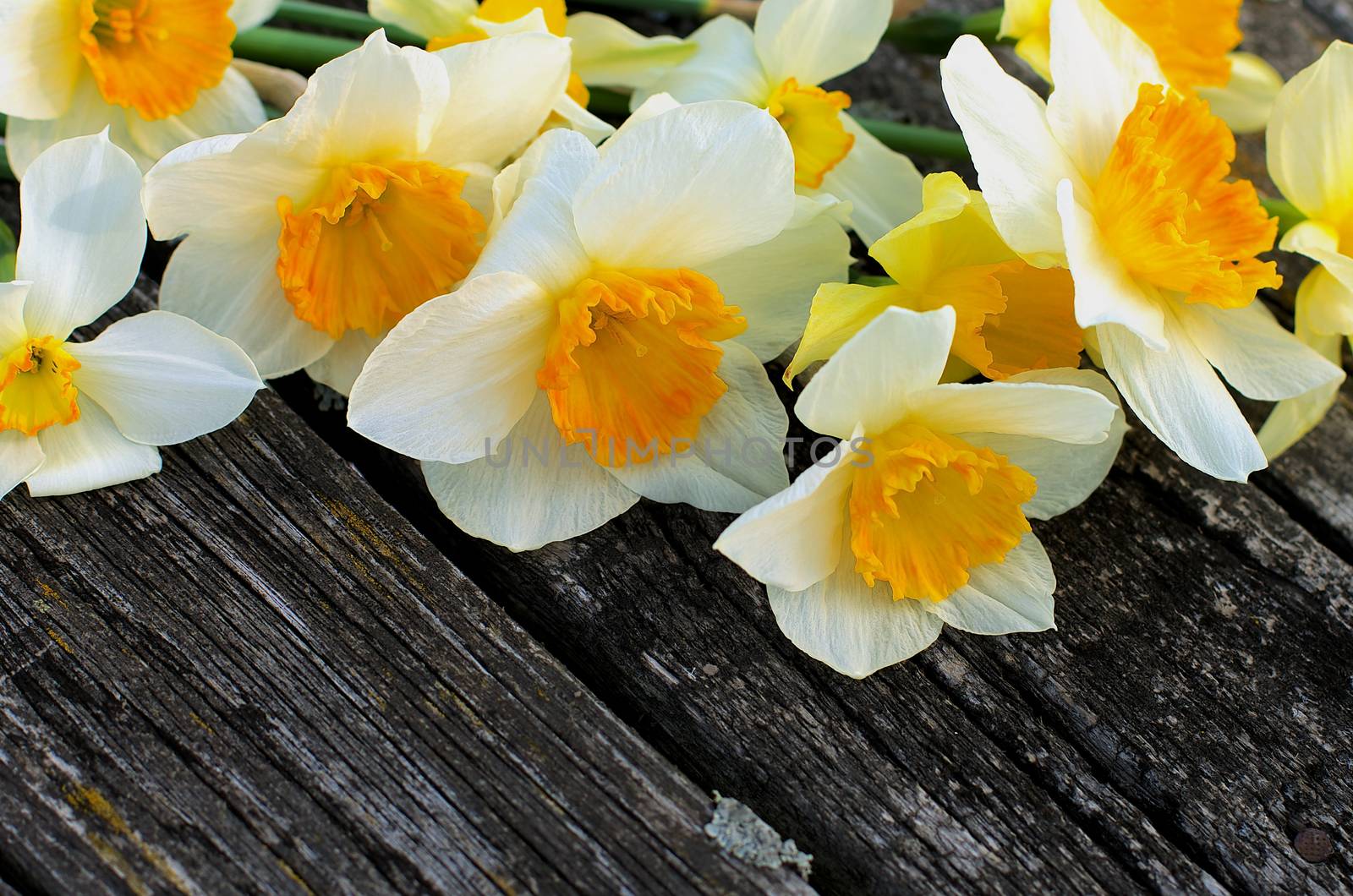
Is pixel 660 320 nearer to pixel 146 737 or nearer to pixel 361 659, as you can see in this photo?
pixel 361 659

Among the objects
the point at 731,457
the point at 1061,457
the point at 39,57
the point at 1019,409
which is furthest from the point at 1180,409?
the point at 39,57

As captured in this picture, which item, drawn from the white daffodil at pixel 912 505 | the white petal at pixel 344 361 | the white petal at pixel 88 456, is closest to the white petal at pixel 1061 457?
the white daffodil at pixel 912 505

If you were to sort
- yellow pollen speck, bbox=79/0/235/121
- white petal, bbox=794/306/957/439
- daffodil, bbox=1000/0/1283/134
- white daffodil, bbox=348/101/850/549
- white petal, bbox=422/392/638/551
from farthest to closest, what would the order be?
daffodil, bbox=1000/0/1283/134 → yellow pollen speck, bbox=79/0/235/121 → white petal, bbox=422/392/638/551 → white daffodil, bbox=348/101/850/549 → white petal, bbox=794/306/957/439

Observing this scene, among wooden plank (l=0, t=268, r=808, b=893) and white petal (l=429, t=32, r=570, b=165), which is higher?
white petal (l=429, t=32, r=570, b=165)

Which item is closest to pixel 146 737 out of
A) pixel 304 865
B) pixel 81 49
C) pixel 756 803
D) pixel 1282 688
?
pixel 304 865

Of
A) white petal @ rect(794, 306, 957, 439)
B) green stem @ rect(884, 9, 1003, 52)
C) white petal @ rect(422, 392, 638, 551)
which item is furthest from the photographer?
green stem @ rect(884, 9, 1003, 52)

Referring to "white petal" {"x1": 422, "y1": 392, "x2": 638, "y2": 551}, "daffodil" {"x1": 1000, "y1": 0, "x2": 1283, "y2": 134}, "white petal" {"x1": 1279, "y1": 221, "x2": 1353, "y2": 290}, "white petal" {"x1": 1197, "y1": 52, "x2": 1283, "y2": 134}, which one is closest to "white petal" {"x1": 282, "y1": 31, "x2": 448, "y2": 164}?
"white petal" {"x1": 422, "y1": 392, "x2": 638, "y2": 551}

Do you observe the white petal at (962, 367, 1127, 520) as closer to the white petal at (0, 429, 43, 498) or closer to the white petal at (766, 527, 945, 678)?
the white petal at (766, 527, 945, 678)
